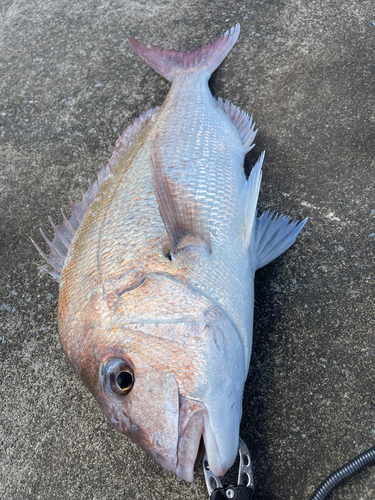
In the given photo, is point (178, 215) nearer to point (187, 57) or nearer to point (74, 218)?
point (74, 218)

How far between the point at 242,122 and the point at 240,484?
2.01m

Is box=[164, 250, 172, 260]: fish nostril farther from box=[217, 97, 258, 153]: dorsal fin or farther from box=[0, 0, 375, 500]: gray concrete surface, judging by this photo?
box=[217, 97, 258, 153]: dorsal fin

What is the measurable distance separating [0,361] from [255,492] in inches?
59.0

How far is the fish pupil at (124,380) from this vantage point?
4.40ft

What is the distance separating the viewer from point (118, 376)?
135 centimetres

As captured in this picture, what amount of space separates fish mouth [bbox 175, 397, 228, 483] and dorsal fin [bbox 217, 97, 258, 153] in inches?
63.2

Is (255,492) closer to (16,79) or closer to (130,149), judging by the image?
(130,149)

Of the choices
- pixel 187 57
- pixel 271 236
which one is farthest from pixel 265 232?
pixel 187 57

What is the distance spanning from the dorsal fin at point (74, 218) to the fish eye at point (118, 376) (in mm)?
639

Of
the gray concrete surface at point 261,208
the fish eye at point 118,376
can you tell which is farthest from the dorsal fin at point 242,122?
the fish eye at point 118,376

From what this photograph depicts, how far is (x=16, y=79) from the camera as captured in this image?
3.28 m

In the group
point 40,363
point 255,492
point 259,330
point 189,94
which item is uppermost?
point 189,94

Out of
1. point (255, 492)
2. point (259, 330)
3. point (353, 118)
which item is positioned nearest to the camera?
point (255, 492)

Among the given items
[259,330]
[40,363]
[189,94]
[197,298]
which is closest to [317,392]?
[259,330]
